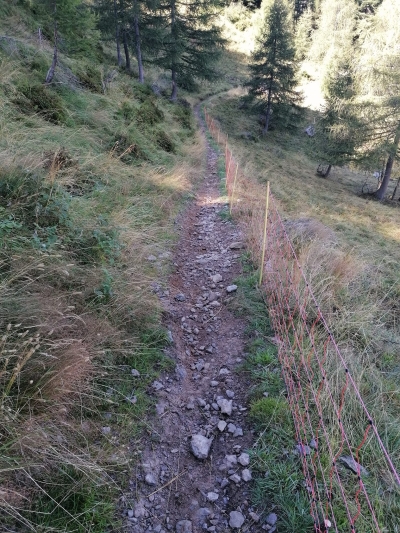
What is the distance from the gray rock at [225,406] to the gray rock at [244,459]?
1.31 feet

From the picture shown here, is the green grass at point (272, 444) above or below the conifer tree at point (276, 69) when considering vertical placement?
below

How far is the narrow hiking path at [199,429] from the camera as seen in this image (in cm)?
216

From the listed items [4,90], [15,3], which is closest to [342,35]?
[15,3]

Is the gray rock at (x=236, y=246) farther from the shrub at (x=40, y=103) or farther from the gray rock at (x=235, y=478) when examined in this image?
the shrub at (x=40, y=103)

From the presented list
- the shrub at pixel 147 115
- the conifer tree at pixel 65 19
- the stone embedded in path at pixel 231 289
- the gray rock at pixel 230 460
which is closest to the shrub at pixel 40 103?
the conifer tree at pixel 65 19

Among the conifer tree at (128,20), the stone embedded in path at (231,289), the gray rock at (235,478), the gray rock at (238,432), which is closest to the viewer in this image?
the gray rock at (235,478)

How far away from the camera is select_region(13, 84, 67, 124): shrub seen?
6.81 meters

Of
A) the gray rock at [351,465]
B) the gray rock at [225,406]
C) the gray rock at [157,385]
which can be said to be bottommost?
the gray rock at [225,406]

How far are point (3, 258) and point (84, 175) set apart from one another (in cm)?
327

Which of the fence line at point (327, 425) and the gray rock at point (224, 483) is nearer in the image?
the fence line at point (327, 425)

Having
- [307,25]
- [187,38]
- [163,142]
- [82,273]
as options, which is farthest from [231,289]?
[307,25]

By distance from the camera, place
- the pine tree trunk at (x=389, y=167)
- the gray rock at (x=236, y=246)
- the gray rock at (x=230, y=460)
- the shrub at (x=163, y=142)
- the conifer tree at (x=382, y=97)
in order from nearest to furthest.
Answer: the gray rock at (x=230, y=460)
the gray rock at (x=236, y=246)
the shrub at (x=163, y=142)
the conifer tree at (x=382, y=97)
the pine tree trunk at (x=389, y=167)

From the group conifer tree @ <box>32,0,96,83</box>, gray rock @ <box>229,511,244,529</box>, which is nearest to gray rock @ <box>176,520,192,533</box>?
gray rock @ <box>229,511,244,529</box>

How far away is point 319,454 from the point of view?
2400 mm
